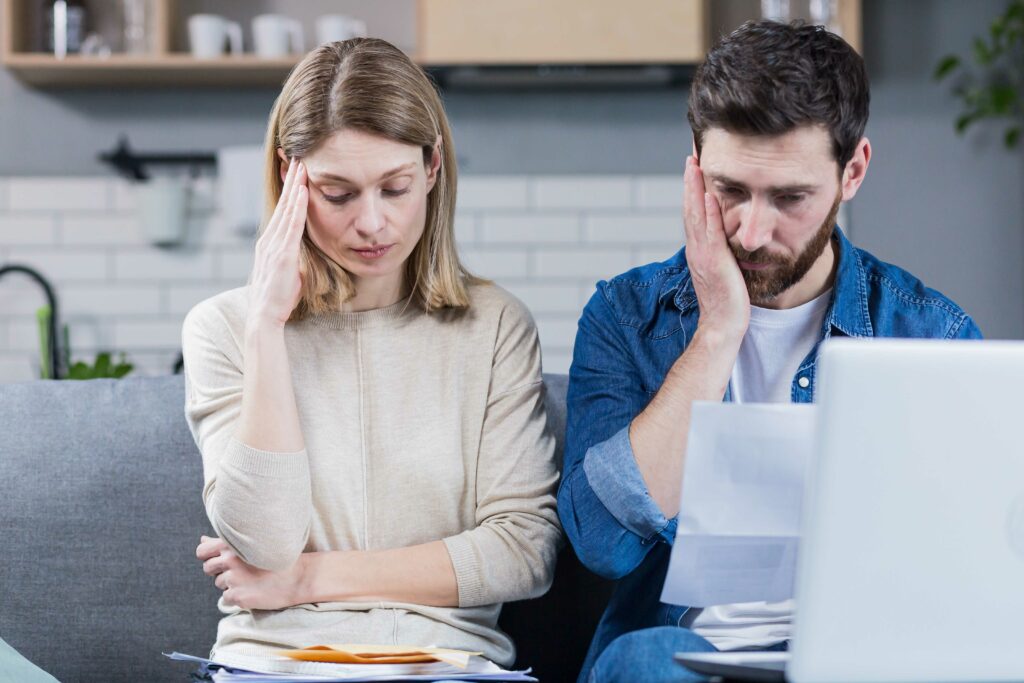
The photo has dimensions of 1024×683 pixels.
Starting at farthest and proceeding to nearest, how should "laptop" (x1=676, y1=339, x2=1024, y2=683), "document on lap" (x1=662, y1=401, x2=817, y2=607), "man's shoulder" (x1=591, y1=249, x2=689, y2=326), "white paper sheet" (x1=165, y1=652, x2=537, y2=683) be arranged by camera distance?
"man's shoulder" (x1=591, y1=249, x2=689, y2=326)
"white paper sheet" (x1=165, y1=652, x2=537, y2=683)
"document on lap" (x1=662, y1=401, x2=817, y2=607)
"laptop" (x1=676, y1=339, x2=1024, y2=683)

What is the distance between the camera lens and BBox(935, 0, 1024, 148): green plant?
3441mm

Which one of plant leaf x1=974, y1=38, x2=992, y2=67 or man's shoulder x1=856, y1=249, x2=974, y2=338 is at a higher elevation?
plant leaf x1=974, y1=38, x2=992, y2=67

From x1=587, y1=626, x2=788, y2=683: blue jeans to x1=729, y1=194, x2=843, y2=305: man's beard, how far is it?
498 millimetres

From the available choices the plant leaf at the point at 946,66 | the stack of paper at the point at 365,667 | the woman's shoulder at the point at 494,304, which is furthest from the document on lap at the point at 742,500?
the plant leaf at the point at 946,66

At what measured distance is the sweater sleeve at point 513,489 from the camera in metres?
1.65

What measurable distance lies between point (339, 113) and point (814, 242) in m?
0.67

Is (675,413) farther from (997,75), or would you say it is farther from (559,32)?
(997,75)

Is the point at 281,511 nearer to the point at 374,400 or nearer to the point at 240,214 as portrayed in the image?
the point at 374,400

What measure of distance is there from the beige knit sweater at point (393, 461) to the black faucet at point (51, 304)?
1.71 meters

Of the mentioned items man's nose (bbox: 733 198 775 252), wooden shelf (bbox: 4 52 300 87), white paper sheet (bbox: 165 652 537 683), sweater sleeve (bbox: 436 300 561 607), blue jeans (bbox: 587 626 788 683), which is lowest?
white paper sheet (bbox: 165 652 537 683)

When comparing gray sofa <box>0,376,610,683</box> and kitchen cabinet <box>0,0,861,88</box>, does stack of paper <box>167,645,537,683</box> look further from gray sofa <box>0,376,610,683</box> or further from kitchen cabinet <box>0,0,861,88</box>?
kitchen cabinet <box>0,0,861,88</box>

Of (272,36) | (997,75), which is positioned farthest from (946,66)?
(272,36)

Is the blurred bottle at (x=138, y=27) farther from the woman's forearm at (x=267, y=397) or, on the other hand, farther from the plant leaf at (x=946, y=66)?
the plant leaf at (x=946, y=66)

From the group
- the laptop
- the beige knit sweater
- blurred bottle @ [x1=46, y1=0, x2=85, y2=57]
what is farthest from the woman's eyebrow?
blurred bottle @ [x1=46, y1=0, x2=85, y2=57]
